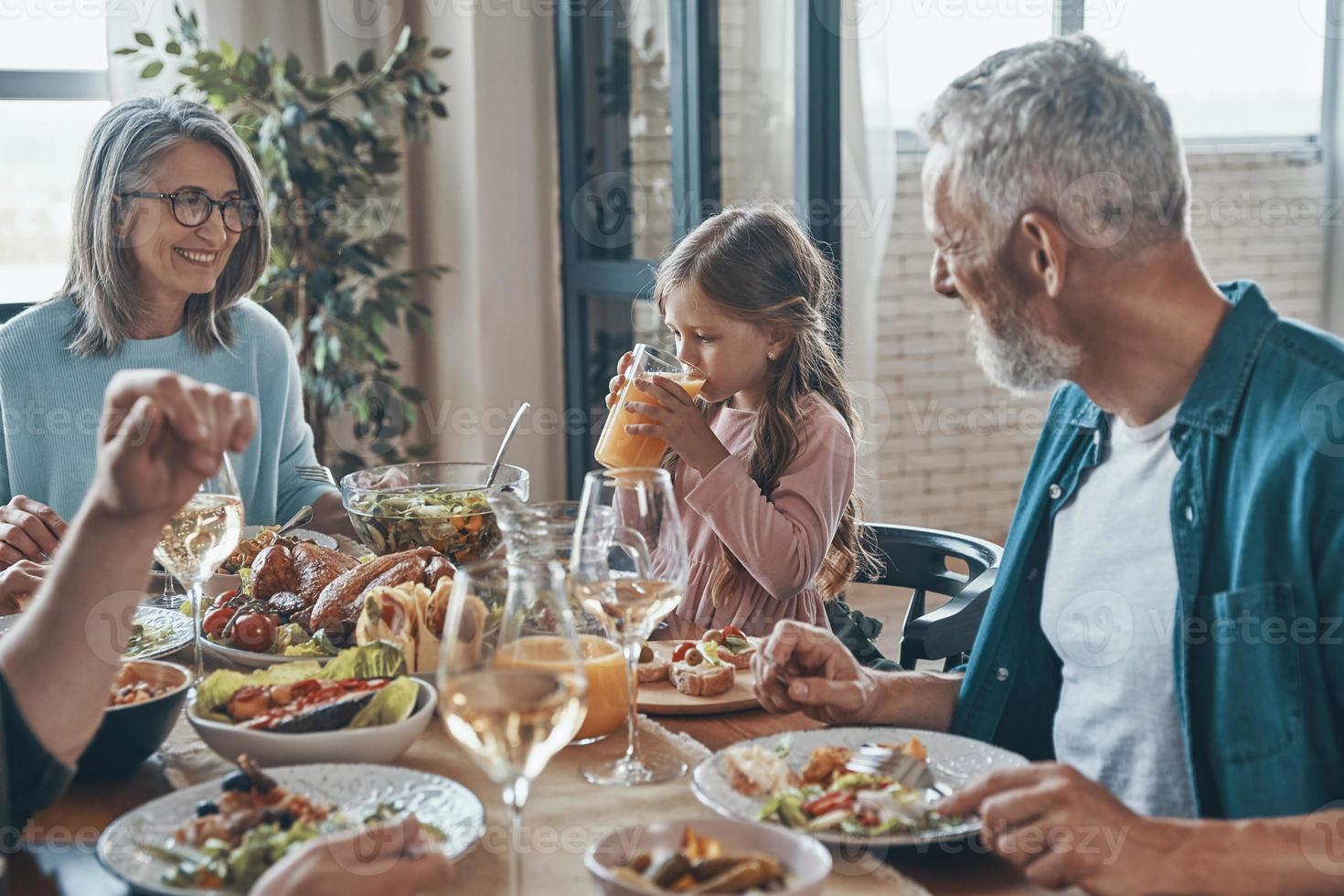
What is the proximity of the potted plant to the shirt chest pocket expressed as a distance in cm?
321

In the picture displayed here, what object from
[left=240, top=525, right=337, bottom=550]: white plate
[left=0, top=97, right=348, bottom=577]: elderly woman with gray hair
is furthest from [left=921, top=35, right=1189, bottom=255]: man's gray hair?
[left=0, top=97, right=348, bottom=577]: elderly woman with gray hair

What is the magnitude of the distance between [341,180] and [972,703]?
10.0ft

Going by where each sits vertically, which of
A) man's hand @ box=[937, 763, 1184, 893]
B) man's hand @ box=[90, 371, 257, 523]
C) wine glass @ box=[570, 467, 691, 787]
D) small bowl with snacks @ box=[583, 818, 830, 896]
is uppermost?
man's hand @ box=[90, 371, 257, 523]

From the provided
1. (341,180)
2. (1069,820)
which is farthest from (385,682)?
(341,180)

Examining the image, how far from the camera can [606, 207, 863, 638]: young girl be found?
196cm

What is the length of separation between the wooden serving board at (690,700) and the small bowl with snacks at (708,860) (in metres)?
0.41

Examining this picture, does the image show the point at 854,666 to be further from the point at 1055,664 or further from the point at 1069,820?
the point at 1069,820

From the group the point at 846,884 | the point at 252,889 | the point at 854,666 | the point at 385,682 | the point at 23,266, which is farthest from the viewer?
the point at 23,266

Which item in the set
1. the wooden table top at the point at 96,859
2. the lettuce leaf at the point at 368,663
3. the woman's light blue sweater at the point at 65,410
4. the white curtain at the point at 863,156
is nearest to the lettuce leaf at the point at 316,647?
the lettuce leaf at the point at 368,663

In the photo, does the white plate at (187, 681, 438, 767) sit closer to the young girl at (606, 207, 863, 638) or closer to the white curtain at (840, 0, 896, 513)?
the young girl at (606, 207, 863, 638)

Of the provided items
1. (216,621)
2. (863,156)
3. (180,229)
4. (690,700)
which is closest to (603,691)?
(690,700)

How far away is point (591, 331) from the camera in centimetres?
443

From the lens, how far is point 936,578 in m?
2.07

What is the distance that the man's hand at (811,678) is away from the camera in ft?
4.19
